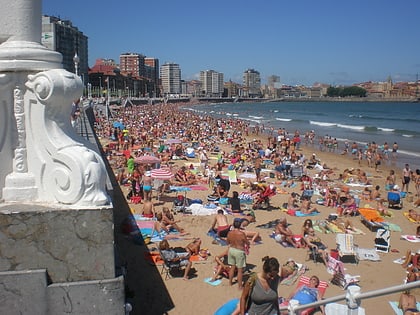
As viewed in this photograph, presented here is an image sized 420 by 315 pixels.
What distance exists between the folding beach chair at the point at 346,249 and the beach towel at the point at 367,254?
0.41ft

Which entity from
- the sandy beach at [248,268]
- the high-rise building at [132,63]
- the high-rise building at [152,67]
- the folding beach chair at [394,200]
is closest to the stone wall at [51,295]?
the sandy beach at [248,268]

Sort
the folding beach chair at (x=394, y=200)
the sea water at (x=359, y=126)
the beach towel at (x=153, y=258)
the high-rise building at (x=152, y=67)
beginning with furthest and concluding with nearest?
the high-rise building at (x=152, y=67) → the sea water at (x=359, y=126) → the folding beach chair at (x=394, y=200) → the beach towel at (x=153, y=258)

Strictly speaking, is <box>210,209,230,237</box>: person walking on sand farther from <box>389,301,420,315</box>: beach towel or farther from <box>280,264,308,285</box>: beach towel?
<box>389,301,420,315</box>: beach towel

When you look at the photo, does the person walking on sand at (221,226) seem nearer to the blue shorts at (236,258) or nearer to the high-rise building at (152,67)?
the blue shorts at (236,258)

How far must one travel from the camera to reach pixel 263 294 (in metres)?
3.89

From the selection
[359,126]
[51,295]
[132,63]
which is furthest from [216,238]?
[132,63]

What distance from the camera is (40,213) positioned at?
10.3ft

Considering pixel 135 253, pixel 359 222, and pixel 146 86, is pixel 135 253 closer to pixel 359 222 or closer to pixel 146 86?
pixel 359 222

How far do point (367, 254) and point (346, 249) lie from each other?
0.50 m

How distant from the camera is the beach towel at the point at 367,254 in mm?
7984

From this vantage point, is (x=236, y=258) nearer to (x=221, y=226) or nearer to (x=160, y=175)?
(x=221, y=226)

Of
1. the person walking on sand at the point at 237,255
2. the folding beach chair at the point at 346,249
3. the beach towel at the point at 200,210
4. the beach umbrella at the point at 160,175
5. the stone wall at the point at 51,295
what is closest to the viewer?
the stone wall at the point at 51,295

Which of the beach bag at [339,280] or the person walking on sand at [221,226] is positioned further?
the person walking on sand at [221,226]

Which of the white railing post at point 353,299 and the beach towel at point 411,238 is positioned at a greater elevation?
the white railing post at point 353,299
